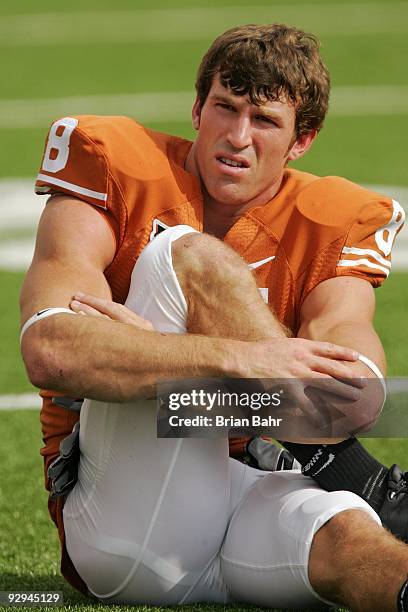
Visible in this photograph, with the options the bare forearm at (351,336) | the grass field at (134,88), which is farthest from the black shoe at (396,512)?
the grass field at (134,88)

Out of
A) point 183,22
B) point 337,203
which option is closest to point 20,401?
point 337,203

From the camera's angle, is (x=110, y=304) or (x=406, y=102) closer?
(x=110, y=304)

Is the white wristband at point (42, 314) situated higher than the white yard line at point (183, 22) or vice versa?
the white wristband at point (42, 314)

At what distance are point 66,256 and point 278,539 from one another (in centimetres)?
76

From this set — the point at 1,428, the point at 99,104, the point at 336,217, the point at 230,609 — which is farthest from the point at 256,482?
the point at 99,104

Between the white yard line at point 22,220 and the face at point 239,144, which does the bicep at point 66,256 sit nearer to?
the face at point 239,144

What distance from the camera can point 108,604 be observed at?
2.68 meters

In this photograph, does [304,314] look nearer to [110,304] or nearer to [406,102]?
[110,304]

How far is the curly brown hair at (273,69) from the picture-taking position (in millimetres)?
3031

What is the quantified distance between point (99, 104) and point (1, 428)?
5353 millimetres

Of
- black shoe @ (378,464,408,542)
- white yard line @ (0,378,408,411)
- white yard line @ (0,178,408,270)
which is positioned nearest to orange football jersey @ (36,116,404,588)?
black shoe @ (378,464,408,542)

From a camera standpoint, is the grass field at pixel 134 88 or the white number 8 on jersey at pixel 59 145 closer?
the white number 8 on jersey at pixel 59 145

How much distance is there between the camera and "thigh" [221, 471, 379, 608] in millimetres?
2490

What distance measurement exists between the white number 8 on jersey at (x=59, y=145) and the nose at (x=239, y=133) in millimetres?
364
